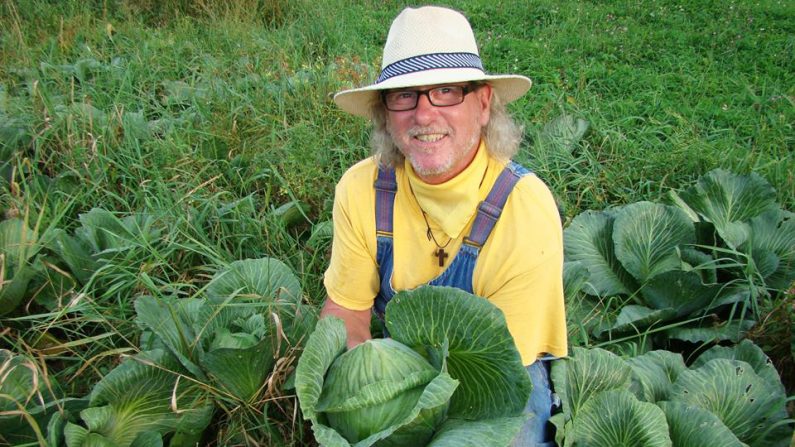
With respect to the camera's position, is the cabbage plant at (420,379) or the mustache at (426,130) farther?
the mustache at (426,130)

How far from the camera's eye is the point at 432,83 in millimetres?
1661

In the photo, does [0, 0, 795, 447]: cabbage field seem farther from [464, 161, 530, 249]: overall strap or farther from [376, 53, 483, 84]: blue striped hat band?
[376, 53, 483, 84]: blue striped hat band

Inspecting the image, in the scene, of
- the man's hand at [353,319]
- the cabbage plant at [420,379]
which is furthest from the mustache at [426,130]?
the man's hand at [353,319]

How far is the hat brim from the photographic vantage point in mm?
1672

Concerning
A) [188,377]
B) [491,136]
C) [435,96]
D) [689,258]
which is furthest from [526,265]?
[689,258]

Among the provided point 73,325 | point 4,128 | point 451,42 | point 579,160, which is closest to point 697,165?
point 579,160

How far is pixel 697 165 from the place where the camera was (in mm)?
3172

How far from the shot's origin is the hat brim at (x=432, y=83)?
65.8 inches

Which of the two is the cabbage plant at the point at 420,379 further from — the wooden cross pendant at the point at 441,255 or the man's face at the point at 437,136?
the man's face at the point at 437,136

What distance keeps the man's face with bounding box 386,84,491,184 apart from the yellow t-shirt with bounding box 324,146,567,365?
5 centimetres

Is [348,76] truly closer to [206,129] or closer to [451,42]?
[206,129]

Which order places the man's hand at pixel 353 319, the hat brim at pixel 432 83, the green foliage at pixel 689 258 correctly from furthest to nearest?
the green foliage at pixel 689 258
the man's hand at pixel 353 319
the hat brim at pixel 432 83

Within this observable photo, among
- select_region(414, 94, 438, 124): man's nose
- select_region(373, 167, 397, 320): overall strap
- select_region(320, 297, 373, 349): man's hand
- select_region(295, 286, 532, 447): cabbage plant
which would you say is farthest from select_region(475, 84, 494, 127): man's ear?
select_region(320, 297, 373, 349): man's hand

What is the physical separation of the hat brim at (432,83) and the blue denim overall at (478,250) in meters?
0.27
